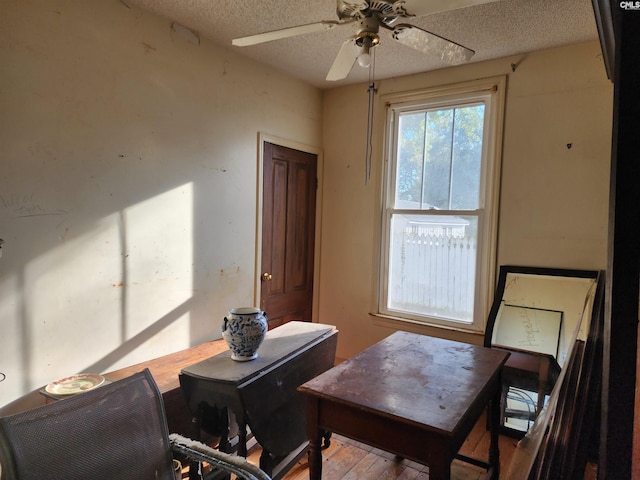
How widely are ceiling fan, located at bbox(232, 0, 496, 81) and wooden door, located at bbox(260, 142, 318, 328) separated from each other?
1522 millimetres

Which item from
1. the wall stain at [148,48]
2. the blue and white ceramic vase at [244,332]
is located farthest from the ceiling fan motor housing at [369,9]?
the blue and white ceramic vase at [244,332]

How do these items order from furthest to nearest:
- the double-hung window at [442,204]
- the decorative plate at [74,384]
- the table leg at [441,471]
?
1. the double-hung window at [442,204]
2. the decorative plate at [74,384]
3. the table leg at [441,471]

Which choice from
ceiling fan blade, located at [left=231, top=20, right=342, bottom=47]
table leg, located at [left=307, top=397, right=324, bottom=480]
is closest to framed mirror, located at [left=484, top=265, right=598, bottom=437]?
table leg, located at [left=307, top=397, right=324, bottom=480]

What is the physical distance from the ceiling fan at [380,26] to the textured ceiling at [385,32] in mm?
537

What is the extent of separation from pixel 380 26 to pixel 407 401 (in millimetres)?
1604

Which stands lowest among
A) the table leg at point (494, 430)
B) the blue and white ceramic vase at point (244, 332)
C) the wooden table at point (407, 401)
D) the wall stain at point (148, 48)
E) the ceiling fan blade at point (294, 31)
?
the table leg at point (494, 430)

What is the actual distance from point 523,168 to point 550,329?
1193 mm

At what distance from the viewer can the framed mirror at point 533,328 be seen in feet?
8.56

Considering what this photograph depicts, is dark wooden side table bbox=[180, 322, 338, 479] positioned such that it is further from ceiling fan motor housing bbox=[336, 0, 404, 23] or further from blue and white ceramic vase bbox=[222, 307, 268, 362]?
ceiling fan motor housing bbox=[336, 0, 404, 23]

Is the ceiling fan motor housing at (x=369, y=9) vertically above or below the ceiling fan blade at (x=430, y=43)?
above

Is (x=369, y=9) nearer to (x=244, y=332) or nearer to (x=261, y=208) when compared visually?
(x=244, y=332)

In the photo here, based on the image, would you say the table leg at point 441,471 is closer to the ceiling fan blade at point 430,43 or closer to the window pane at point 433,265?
the ceiling fan blade at point 430,43

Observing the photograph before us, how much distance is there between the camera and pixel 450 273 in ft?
10.8

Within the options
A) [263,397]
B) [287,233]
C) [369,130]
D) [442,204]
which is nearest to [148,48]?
[287,233]
